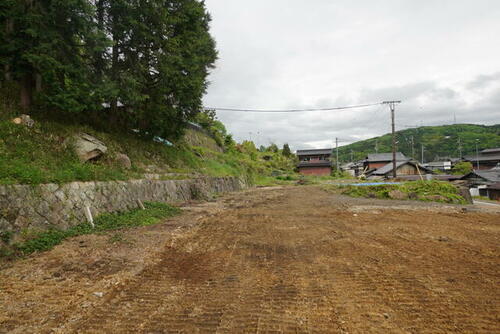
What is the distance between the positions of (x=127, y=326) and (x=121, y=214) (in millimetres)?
6582

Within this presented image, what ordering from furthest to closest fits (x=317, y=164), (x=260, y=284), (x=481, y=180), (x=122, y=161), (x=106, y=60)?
(x=317, y=164), (x=481, y=180), (x=122, y=161), (x=106, y=60), (x=260, y=284)

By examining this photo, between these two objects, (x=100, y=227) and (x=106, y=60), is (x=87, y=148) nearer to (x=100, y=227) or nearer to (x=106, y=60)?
(x=100, y=227)

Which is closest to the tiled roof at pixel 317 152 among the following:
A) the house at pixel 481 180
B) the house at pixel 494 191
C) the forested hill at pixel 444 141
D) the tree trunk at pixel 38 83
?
the forested hill at pixel 444 141

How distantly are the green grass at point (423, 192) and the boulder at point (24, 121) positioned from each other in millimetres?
18760

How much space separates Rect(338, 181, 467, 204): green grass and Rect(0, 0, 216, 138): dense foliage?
46.4ft

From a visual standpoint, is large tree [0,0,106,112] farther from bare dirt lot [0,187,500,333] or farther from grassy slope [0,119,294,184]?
bare dirt lot [0,187,500,333]

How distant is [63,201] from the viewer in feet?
21.7

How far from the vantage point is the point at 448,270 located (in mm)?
4117

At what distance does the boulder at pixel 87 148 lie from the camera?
865 cm

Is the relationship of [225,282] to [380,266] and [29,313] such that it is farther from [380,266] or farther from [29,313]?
[380,266]

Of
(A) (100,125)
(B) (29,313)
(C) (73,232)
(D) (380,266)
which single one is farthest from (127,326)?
(A) (100,125)

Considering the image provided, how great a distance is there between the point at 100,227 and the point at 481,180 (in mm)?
45777

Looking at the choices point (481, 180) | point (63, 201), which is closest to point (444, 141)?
point (481, 180)

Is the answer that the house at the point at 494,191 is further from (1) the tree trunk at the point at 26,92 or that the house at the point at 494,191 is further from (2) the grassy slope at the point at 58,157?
(1) the tree trunk at the point at 26,92
